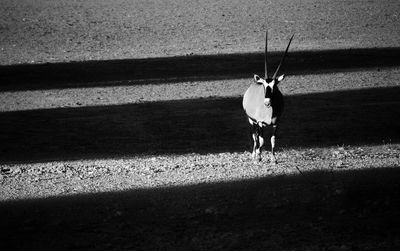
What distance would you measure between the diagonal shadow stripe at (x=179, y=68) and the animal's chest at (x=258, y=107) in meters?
9.57

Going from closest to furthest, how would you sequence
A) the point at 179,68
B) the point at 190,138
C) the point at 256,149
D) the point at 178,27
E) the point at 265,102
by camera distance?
the point at 265,102 < the point at 256,149 < the point at 190,138 < the point at 179,68 < the point at 178,27

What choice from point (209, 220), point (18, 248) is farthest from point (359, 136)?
point (18, 248)

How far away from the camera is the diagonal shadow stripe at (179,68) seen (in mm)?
20125

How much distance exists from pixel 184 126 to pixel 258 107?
4.46m

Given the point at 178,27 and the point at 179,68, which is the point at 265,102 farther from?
the point at 178,27

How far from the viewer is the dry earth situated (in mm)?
7988

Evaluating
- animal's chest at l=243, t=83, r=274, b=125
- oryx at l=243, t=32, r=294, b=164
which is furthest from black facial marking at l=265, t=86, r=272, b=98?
animal's chest at l=243, t=83, r=274, b=125

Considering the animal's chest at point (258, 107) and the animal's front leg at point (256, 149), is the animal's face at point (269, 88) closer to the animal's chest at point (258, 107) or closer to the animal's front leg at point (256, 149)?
the animal's chest at point (258, 107)

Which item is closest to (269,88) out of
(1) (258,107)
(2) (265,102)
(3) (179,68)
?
(2) (265,102)

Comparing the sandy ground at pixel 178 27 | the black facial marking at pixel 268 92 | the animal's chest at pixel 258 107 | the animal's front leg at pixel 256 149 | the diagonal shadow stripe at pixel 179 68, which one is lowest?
the animal's front leg at pixel 256 149

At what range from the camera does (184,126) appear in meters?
14.4

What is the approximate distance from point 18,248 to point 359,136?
7.72 metres

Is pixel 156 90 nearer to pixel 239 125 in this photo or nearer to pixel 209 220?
pixel 239 125

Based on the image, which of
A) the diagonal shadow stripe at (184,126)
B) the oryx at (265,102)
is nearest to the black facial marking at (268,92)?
the oryx at (265,102)
